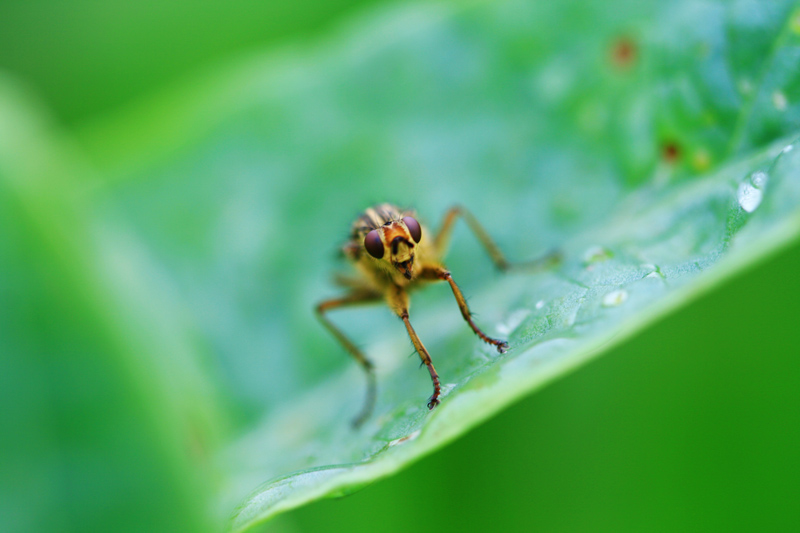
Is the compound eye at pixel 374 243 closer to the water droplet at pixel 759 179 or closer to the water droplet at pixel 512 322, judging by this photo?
the water droplet at pixel 512 322

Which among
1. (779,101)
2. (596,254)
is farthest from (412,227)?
(779,101)

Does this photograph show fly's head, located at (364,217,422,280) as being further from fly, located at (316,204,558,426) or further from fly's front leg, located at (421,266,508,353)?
fly's front leg, located at (421,266,508,353)

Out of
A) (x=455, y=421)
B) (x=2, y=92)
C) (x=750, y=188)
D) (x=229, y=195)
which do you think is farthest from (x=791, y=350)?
(x=2, y=92)

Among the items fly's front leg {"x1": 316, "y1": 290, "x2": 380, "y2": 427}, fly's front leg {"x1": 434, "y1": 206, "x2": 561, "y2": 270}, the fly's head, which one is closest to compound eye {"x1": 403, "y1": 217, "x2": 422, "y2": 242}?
the fly's head

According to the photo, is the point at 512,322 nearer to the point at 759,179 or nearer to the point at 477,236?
the point at 477,236

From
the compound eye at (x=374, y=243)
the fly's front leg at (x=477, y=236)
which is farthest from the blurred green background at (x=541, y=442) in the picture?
the compound eye at (x=374, y=243)

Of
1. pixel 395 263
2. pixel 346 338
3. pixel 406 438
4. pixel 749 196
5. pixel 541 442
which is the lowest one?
pixel 541 442
